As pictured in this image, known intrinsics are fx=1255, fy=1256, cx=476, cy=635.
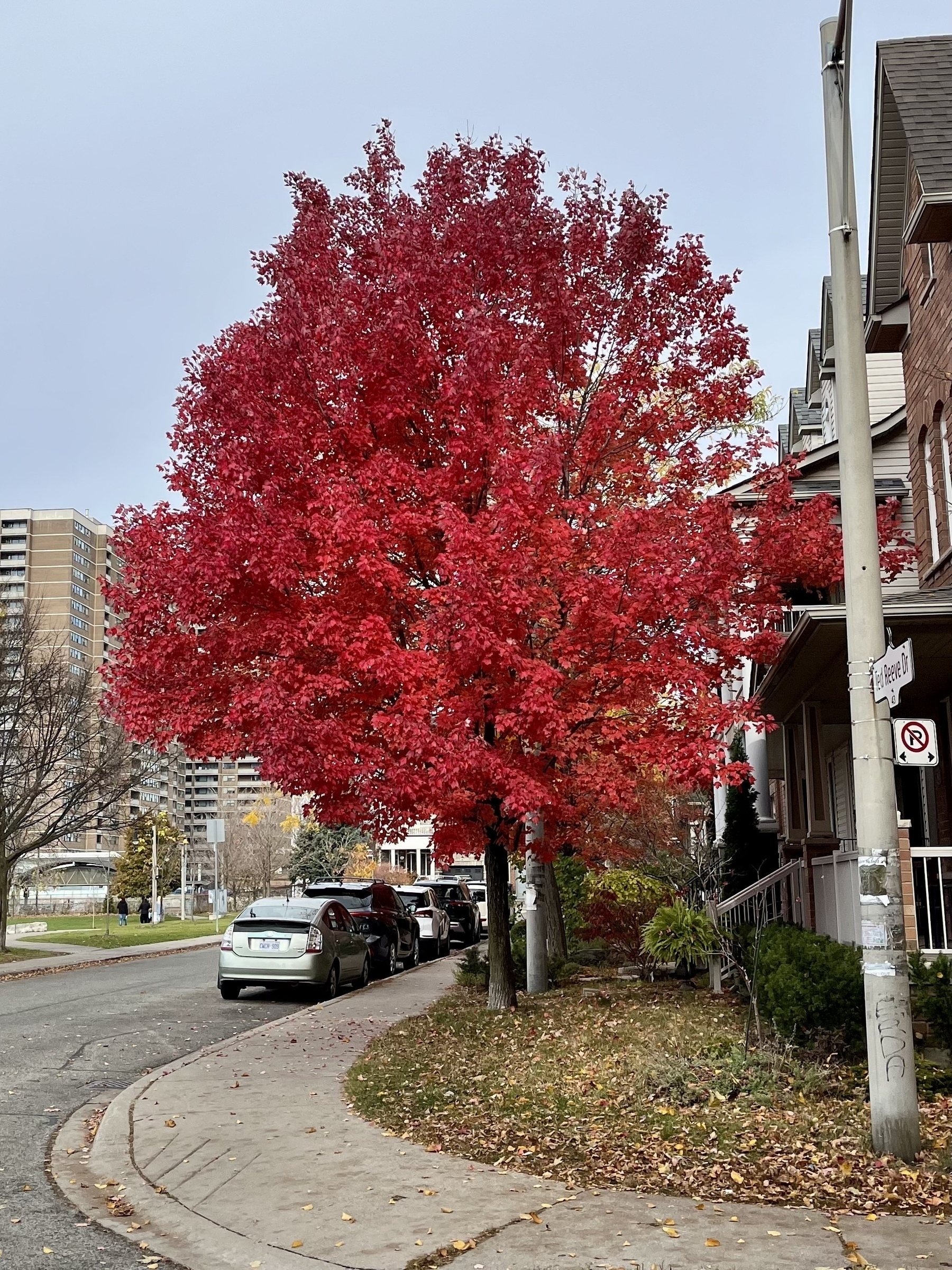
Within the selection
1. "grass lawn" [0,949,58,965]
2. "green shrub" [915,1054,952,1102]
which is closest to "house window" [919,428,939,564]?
"green shrub" [915,1054,952,1102]

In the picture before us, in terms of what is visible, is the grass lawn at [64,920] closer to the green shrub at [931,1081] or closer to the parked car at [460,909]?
the parked car at [460,909]

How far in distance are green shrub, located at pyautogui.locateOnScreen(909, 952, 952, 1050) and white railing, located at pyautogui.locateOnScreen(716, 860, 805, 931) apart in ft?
17.7

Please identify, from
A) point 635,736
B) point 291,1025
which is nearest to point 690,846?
point 291,1025

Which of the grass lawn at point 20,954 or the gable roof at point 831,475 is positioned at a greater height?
the gable roof at point 831,475

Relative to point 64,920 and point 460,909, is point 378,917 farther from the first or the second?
point 64,920

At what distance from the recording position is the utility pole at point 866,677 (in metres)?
7.45

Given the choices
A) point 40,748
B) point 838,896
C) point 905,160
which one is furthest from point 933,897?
point 40,748

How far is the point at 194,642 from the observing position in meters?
12.5

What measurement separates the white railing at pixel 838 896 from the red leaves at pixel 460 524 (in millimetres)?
1814

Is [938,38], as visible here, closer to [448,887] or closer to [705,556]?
[705,556]

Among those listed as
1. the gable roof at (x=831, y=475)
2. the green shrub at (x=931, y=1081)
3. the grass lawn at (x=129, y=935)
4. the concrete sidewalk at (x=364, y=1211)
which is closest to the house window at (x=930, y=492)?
the gable roof at (x=831, y=475)

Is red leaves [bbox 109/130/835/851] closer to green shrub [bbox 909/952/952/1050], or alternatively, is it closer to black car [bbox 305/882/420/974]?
green shrub [bbox 909/952/952/1050]

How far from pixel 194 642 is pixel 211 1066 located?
162 inches

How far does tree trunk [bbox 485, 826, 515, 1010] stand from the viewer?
14938 millimetres
